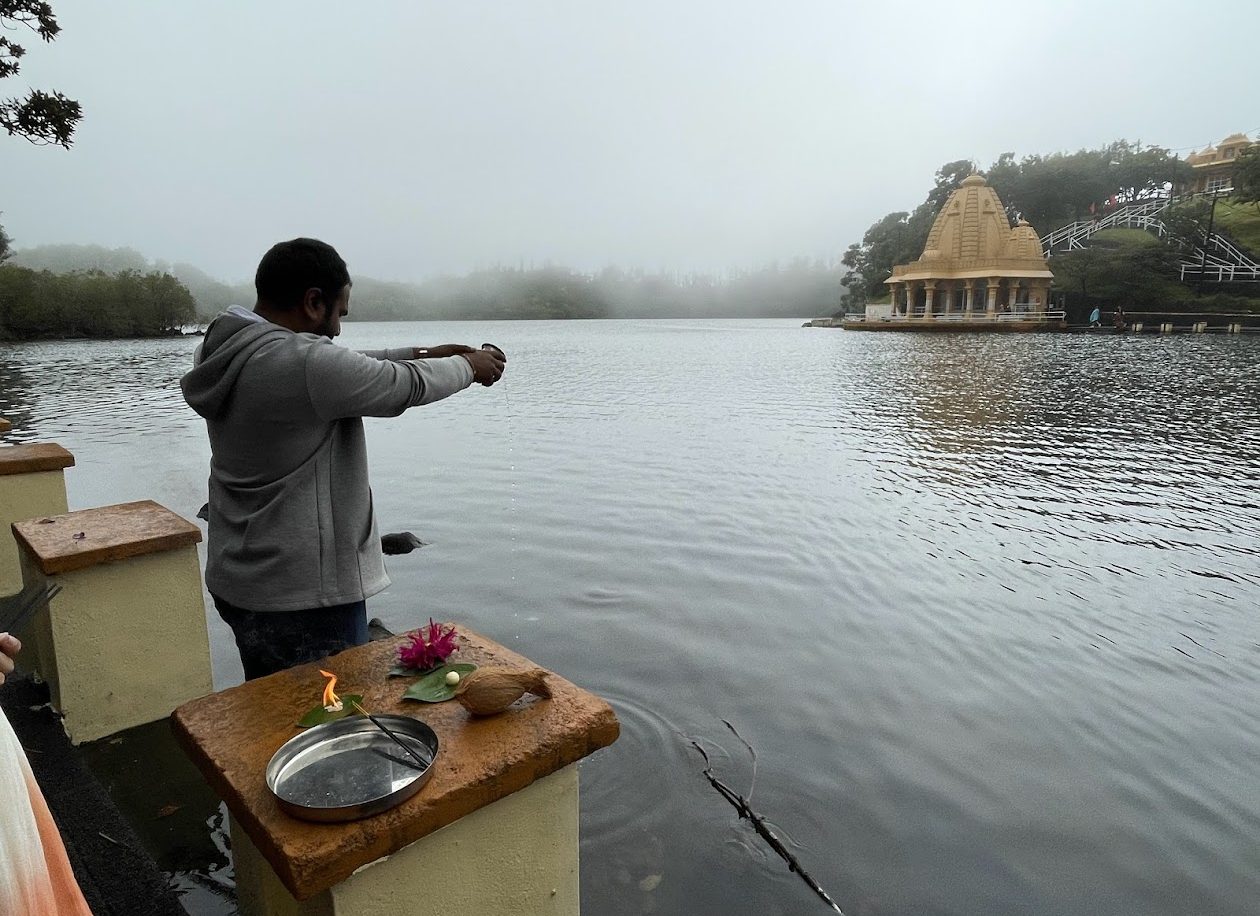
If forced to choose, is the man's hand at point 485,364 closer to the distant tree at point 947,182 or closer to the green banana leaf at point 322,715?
the green banana leaf at point 322,715

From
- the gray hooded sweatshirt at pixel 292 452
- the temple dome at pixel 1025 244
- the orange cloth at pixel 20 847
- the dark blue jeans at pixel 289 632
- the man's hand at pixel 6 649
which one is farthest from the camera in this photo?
the temple dome at pixel 1025 244

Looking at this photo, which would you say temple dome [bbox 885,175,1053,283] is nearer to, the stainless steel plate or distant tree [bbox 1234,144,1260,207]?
distant tree [bbox 1234,144,1260,207]

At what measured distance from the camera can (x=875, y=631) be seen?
5688mm

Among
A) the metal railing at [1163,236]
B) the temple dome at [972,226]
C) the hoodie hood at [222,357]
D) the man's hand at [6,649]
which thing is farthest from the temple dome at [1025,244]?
the man's hand at [6,649]

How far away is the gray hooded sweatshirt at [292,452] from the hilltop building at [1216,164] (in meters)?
92.3

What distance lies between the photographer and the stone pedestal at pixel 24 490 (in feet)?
14.4

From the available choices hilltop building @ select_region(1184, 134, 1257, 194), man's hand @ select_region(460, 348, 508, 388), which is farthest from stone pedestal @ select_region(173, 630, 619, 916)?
hilltop building @ select_region(1184, 134, 1257, 194)

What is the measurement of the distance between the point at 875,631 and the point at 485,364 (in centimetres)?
414

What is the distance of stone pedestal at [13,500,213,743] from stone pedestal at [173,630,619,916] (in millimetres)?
1656

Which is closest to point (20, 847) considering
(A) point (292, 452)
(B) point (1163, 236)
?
(A) point (292, 452)

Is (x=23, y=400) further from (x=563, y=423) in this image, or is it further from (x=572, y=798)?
(x=572, y=798)

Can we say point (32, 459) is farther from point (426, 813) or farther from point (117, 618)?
point (426, 813)

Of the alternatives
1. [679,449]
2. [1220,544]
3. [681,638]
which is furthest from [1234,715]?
[679,449]

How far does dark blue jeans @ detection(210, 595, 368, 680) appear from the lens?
2404 millimetres
